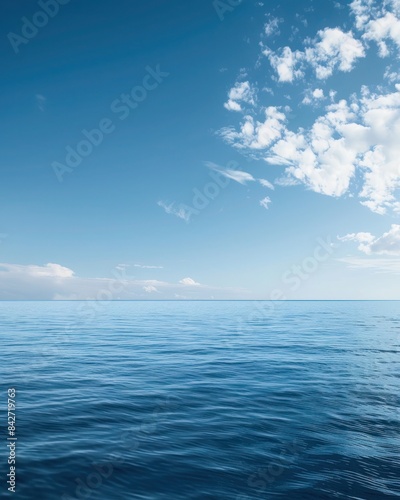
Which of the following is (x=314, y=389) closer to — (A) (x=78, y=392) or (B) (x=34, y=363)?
(A) (x=78, y=392)

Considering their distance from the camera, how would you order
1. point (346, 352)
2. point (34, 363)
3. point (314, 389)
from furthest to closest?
point (346, 352) → point (34, 363) → point (314, 389)

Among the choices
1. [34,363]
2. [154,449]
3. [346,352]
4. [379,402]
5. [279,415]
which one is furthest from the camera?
[346,352]

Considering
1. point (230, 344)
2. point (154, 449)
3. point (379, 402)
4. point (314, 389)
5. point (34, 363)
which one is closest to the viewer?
point (154, 449)

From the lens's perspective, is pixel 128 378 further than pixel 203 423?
Yes

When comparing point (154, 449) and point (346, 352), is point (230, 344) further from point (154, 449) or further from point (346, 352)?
point (154, 449)

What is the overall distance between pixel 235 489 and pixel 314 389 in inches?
425

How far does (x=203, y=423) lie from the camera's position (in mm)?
12555

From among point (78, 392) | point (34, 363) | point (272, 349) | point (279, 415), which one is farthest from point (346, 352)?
point (34, 363)

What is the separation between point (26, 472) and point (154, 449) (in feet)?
12.7

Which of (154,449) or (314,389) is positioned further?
(314,389)

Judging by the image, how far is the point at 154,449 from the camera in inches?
407

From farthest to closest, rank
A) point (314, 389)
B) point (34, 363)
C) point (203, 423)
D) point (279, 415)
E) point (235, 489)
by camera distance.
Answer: point (34, 363)
point (314, 389)
point (279, 415)
point (203, 423)
point (235, 489)

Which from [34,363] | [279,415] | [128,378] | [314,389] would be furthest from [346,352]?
[34,363]

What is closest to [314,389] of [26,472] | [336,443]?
[336,443]
